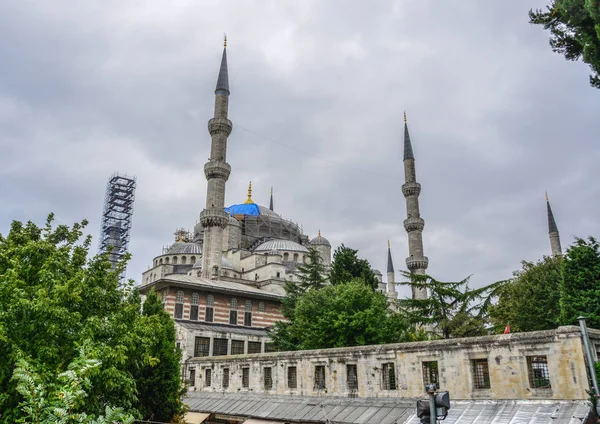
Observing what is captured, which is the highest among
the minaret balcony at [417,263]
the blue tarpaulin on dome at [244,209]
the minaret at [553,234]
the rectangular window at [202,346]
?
the blue tarpaulin on dome at [244,209]

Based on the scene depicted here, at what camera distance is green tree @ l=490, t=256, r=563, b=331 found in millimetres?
27297

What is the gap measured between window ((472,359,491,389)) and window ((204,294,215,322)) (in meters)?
20.6

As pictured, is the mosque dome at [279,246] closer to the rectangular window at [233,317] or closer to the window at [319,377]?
the rectangular window at [233,317]

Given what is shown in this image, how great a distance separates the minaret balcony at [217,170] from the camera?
41219mm

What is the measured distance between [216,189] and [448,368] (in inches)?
1153

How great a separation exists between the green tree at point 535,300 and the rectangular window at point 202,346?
1671 cm

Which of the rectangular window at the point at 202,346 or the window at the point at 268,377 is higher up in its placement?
the rectangular window at the point at 202,346

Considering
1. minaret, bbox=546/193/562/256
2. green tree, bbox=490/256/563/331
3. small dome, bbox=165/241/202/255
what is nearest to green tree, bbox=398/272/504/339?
green tree, bbox=490/256/563/331

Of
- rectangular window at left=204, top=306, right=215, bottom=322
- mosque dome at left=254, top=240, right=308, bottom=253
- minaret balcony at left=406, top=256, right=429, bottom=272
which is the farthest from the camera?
mosque dome at left=254, top=240, right=308, bottom=253

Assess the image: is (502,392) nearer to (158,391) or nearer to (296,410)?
(296,410)

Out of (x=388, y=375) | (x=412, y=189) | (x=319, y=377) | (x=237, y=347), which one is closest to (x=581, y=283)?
(x=388, y=375)

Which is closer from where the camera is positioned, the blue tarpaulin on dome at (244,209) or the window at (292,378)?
the window at (292,378)

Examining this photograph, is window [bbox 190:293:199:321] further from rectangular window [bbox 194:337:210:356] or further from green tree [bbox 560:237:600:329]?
green tree [bbox 560:237:600:329]

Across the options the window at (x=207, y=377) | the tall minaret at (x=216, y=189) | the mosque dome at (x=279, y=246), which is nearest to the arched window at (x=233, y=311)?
the tall minaret at (x=216, y=189)
